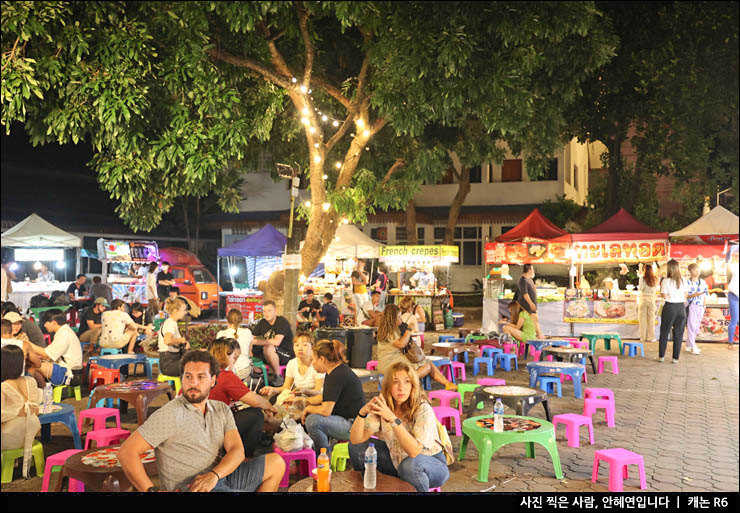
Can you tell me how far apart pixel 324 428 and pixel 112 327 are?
A: 572 centimetres

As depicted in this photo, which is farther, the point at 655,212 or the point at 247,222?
the point at 247,222

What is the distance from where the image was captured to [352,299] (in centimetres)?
1600

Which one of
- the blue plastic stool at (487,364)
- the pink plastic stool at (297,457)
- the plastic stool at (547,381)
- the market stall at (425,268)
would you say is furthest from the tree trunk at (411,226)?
the pink plastic stool at (297,457)

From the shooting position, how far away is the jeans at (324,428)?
5.34 metres

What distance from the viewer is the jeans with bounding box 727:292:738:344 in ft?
45.8

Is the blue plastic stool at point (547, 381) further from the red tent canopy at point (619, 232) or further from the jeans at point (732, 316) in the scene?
the jeans at point (732, 316)

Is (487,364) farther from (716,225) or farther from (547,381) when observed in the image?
(716,225)

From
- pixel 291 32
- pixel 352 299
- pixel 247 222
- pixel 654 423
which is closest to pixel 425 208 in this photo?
pixel 247 222

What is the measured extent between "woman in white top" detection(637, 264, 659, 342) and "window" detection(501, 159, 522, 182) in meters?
11.9

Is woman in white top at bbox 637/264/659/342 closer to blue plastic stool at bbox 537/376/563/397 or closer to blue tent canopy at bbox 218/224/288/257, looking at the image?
blue plastic stool at bbox 537/376/563/397

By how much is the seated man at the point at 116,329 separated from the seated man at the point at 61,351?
5.12ft

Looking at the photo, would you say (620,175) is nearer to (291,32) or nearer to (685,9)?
(685,9)

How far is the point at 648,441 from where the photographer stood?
6582mm

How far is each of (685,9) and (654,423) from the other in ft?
27.9
